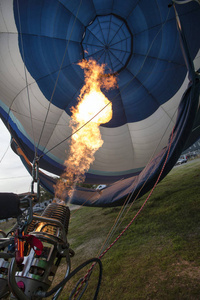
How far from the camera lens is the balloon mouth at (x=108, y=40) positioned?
155 inches

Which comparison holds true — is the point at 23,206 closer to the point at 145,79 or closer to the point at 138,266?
the point at 138,266

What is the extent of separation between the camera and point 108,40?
4008 mm

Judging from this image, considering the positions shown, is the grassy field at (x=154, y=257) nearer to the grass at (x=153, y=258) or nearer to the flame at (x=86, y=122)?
the grass at (x=153, y=258)

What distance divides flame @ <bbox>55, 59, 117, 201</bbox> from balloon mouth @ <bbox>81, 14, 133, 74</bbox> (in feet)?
0.67

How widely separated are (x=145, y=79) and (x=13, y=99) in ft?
10.0

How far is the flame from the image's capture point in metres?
4.42

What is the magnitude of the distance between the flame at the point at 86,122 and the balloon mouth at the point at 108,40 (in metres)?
0.20

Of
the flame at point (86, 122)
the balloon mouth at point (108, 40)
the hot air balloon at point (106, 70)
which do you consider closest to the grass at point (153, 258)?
the hot air balloon at point (106, 70)

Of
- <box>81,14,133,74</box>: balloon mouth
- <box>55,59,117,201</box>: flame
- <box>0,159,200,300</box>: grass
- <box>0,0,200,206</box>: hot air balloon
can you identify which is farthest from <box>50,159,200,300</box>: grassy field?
<box>81,14,133,74</box>: balloon mouth

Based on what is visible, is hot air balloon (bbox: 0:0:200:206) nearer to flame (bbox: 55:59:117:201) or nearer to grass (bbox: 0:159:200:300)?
flame (bbox: 55:59:117:201)

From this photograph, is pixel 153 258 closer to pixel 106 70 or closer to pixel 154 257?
pixel 154 257

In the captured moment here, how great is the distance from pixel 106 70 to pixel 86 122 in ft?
4.15

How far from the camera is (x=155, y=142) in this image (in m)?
4.68

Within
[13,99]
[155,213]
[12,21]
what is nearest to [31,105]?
[13,99]
